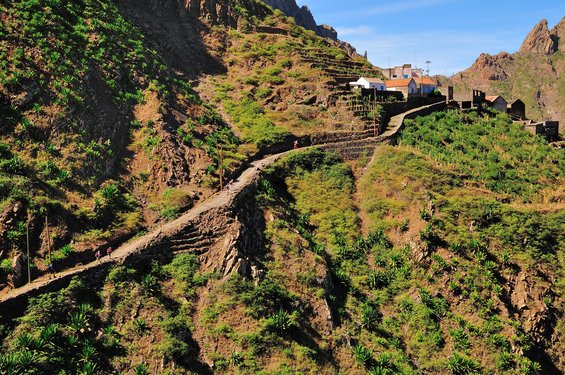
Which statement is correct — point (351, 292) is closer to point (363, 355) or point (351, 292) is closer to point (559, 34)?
point (363, 355)

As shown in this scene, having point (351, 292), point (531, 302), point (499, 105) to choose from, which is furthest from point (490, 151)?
point (351, 292)

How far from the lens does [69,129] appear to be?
27453 millimetres

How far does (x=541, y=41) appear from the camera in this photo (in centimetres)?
13112

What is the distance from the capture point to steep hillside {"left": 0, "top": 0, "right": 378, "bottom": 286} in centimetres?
2266

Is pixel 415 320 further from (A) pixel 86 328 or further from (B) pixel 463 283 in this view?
(A) pixel 86 328

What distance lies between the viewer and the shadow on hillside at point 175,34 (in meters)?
42.5

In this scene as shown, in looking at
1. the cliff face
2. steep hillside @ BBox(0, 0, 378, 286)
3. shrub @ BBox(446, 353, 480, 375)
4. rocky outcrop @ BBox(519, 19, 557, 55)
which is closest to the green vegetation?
steep hillside @ BBox(0, 0, 378, 286)

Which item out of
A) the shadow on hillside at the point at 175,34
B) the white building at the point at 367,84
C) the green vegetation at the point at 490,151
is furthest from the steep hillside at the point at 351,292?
the shadow on hillside at the point at 175,34

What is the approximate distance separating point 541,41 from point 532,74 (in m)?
12.1

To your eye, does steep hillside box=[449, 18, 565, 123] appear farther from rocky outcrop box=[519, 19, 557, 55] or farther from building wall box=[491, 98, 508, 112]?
building wall box=[491, 98, 508, 112]

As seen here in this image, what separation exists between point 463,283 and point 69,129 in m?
23.4

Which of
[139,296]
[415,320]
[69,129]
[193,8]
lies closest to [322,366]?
[415,320]

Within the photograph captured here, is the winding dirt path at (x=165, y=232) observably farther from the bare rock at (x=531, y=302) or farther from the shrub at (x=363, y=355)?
the bare rock at (x=531, y=302)

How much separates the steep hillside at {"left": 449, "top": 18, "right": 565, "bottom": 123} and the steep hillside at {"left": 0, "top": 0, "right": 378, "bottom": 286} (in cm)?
8660
